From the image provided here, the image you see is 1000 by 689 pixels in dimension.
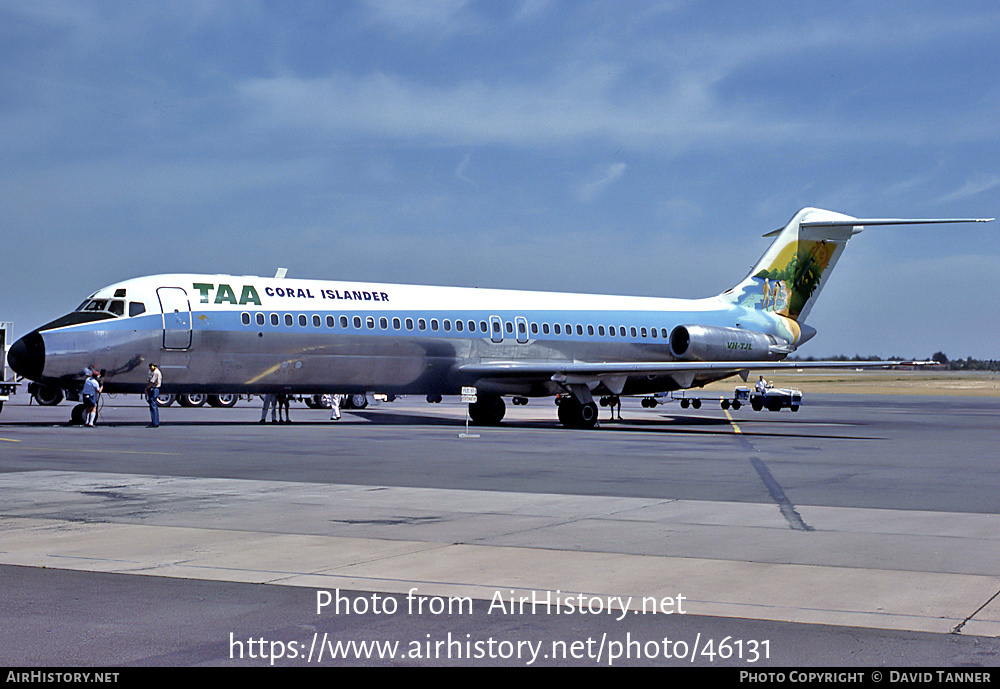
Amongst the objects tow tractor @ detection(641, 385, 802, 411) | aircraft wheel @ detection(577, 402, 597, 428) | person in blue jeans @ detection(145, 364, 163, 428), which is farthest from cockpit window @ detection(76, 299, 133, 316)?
tow tractor @ detection(641, 385, 802, 411)

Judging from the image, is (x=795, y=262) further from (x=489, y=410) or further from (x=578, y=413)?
(x=489, y=410)

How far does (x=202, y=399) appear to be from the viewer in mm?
49281

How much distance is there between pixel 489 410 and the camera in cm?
3328

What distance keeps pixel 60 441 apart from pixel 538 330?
16.2 m

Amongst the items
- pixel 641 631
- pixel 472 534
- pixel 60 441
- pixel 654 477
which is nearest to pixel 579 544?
pixel 472 534

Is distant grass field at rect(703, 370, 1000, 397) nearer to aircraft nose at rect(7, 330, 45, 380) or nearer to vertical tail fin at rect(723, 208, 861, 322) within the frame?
vertical tail fin at rect(723, 208, 861, 322)

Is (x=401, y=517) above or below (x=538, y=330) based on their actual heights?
below

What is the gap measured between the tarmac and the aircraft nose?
856 cm

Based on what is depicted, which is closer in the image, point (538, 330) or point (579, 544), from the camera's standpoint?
point (579, 544)

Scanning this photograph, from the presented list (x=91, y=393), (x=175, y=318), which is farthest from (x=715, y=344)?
(x=91, y=393)

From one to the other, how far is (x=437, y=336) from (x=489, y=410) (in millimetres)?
3179
